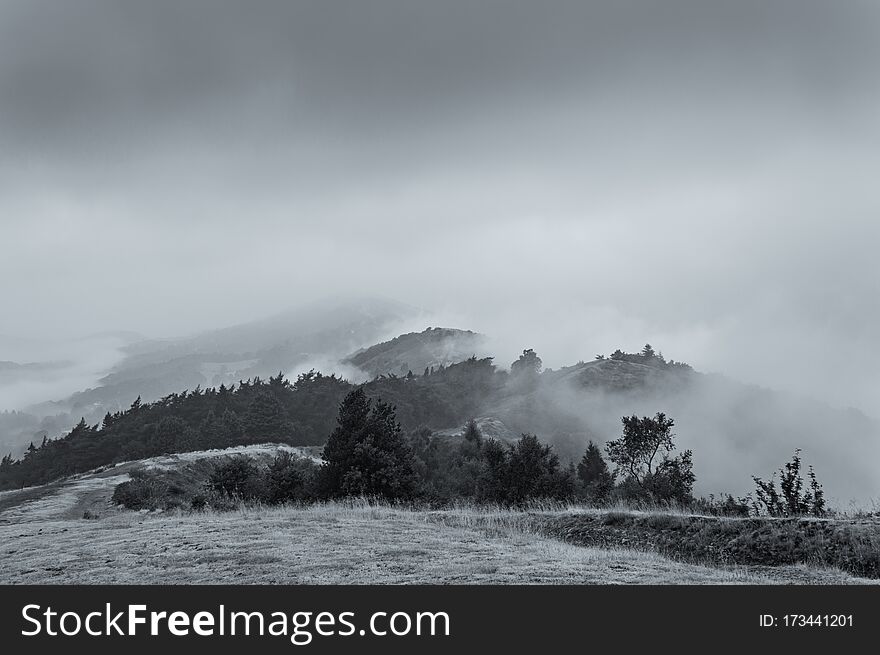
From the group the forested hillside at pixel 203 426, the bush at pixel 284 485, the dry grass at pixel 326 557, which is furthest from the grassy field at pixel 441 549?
the forested hillside at pixel 203 426

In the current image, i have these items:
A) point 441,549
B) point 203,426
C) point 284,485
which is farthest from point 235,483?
point 203,426

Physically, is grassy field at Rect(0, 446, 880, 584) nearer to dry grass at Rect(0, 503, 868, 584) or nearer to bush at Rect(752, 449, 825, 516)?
dry grass at Rect(0, 503, 868, 584)

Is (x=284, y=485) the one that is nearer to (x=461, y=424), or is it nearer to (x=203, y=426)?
(x=203, y=426)

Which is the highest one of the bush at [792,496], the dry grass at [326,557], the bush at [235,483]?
the dry grass at [326,557]

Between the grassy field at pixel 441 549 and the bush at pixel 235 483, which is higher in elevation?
the grassy field at pixel 441 549

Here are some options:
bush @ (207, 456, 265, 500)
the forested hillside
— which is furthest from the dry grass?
the forested hillside

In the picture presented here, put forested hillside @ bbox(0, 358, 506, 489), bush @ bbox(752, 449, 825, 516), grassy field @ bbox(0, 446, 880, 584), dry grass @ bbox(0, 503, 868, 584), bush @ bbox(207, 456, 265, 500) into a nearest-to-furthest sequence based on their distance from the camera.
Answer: dry grass @ bbox(0, 503, 868, 584), grassy field @ bbox(0, 446, 880, 584), bush @ bbox(752, 449, 825, 516), bush @ bbox(207, 456, 265, 500), forested hillside @ bbox(0, 358, 506, 489)

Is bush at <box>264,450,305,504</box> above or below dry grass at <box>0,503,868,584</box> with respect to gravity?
below

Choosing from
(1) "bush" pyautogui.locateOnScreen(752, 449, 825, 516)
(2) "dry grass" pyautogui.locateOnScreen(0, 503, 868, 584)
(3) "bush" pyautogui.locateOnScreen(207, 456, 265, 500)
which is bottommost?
(3) "bush" pyautogui.locateOnScreen(207, 456, 265, 500)

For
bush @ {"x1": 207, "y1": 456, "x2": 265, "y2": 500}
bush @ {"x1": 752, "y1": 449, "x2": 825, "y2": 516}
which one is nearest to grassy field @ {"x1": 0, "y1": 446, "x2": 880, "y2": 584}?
bush @ {"x1": 752, "y1": 449, "x2": 825, "y2": 516}

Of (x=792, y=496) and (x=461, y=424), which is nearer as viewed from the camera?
(x=792, y=496)

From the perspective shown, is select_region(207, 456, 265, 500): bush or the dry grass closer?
the dry grass

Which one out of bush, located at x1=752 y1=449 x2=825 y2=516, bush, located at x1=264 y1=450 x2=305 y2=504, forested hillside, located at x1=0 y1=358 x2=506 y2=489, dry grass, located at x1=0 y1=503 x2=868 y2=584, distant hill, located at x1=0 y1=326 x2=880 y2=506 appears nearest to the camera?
dry grass, located at x1=0 y1=503 x2=868 y2=584

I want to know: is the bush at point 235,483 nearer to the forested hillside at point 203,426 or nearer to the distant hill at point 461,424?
the forested hillside at point 203,426
